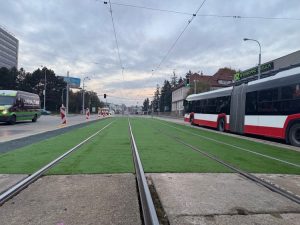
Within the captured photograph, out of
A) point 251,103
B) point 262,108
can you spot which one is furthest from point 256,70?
point 262,108

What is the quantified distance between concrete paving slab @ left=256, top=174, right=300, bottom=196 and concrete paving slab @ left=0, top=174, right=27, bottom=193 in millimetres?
5139

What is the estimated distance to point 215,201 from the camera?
17.8 feet

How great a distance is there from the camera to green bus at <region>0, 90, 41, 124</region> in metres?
27.3

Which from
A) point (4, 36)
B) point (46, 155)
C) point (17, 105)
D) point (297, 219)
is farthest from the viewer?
point (4, 36)

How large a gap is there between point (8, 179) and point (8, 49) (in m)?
134

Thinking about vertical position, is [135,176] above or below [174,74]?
below

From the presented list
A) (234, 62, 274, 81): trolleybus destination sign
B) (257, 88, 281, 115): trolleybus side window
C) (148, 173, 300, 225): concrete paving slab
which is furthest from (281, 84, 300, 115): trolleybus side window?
(234, 62, 274, 81): trolleybus destination sign

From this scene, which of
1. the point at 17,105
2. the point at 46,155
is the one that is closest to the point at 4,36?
the point at 17,105

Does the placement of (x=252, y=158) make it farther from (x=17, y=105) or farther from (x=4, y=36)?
(x=4, y=36)

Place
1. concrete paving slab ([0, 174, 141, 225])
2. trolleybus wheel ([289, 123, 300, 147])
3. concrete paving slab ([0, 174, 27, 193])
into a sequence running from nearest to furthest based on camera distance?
concrete paving slab ([0, 174, 141, 225]) → concrete paving slab ([0, 174, 27, 193]) → trolleybus wheel ([289, 123, 300, 147])

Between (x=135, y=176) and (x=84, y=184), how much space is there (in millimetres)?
1182

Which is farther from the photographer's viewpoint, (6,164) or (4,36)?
(4,36)

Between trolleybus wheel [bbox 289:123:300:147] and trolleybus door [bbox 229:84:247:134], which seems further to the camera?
trolleybus door [bbox 229:84:247:134]

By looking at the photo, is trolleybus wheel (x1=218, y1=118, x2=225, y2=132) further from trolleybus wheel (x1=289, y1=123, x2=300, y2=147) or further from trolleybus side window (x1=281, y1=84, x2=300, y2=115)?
trolleybus wheel (x1=289, y1=123, x2=300, y2=147)
